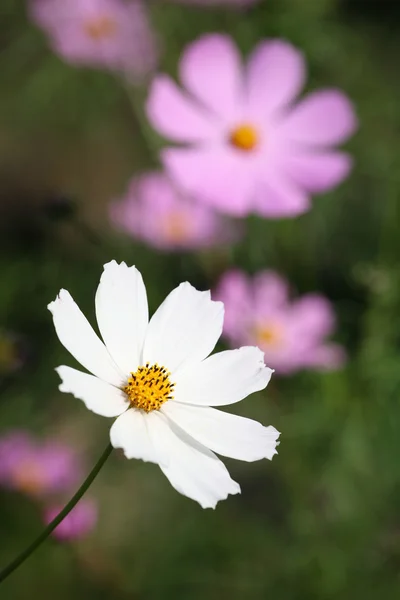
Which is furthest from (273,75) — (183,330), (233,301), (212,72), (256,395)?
(183,330)

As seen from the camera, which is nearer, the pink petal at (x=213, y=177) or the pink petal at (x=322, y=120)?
the pink petal at (x=213, y=177)

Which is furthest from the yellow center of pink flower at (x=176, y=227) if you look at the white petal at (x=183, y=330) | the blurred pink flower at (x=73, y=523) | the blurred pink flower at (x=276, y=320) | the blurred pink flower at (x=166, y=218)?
the white petal at (x=183, y=330)

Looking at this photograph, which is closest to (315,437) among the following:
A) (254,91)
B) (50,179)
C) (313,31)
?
(254,91)

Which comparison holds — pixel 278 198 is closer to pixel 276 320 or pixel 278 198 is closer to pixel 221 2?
pixel 276 320

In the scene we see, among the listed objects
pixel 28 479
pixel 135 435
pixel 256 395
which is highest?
pixel 256 395

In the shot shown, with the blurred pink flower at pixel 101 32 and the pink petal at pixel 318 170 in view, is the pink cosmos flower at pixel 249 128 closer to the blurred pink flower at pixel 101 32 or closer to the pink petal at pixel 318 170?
the pink petal at pixel 318 170

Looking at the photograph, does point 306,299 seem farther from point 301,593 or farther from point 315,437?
point 301,593
